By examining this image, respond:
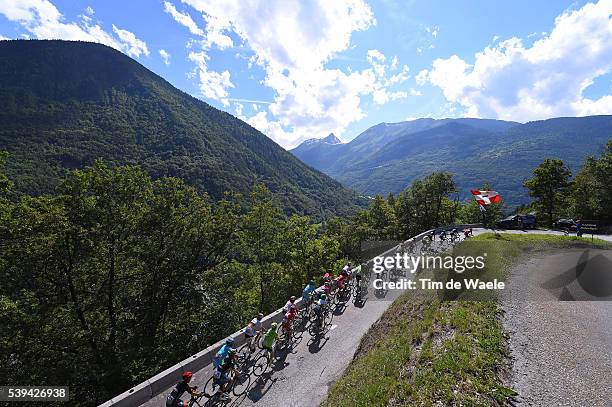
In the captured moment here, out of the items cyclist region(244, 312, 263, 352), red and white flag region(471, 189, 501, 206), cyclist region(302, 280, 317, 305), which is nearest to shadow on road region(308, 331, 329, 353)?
cyclist region(302, 280, 317, 305)

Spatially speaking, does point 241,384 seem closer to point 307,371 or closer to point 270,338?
point 270,338

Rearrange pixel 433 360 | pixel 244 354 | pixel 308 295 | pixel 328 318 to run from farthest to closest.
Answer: pixel 308 295 → pixel 328 318 → pixel 244 354 → pixel 433 360

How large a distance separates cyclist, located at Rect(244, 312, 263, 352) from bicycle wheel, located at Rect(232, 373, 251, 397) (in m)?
1.55

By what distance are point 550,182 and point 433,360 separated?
216 feet

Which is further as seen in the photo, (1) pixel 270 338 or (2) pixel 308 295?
(2) pixel 308 295

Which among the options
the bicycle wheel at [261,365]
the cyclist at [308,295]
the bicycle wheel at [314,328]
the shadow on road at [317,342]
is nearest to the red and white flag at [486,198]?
the cyclist at [308,295]

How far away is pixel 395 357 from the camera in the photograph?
10.9 metres

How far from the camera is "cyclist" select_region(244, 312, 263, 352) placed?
47.4 feet

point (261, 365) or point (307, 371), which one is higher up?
point (261, 365)

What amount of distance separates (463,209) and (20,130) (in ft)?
622

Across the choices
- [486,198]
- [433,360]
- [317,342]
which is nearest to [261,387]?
[317,342]

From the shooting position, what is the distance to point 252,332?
1448cm

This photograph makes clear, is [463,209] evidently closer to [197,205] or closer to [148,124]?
[197,205]

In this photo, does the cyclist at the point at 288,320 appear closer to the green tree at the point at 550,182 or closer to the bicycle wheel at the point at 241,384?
the bicycle wheel at the point at 241,384
